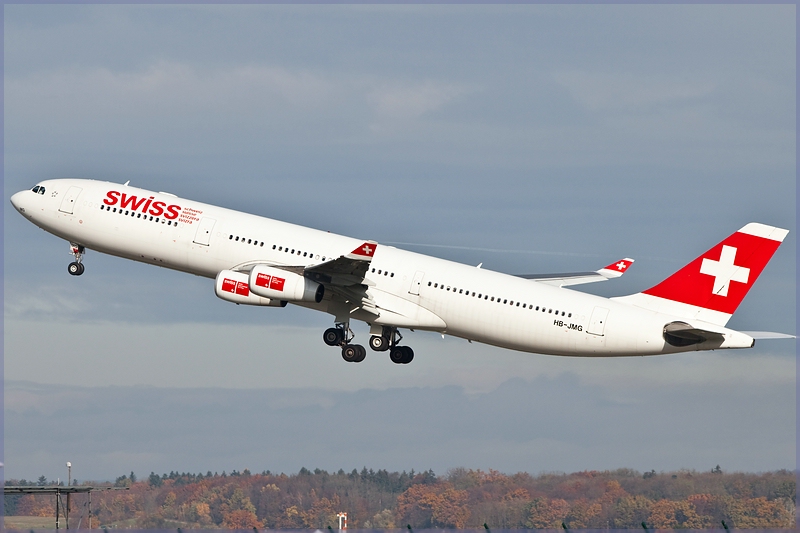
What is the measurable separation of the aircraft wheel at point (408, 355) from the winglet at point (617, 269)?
11.0m

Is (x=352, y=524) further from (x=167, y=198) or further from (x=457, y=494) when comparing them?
(x=167, y=198)

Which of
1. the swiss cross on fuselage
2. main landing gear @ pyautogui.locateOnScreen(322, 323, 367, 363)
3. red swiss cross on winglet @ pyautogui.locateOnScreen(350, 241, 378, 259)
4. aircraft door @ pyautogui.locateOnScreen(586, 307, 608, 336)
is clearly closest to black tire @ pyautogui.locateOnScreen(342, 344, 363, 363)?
main landing gear @ pyautogui.locateOnScreen(322, 323, 367, 363)

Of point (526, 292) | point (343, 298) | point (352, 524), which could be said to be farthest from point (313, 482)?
point (526, 292)

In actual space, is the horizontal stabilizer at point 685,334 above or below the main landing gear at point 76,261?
below

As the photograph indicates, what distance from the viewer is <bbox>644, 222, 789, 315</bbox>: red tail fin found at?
58.4m

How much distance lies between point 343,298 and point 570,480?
13745 mm

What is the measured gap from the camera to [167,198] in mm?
63969

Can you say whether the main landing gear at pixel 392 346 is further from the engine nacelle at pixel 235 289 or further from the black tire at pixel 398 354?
the engine nacelle at pixel 235 289

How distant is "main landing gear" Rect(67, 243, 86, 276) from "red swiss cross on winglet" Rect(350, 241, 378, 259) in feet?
56.7

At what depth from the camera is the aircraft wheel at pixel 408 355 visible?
218 ft

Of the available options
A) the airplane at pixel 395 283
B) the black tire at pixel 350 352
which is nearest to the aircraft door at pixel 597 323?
the airplane at pixel 395 283

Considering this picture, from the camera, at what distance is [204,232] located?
62281mm

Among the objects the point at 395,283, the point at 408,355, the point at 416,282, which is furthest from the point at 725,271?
the point at 408,355

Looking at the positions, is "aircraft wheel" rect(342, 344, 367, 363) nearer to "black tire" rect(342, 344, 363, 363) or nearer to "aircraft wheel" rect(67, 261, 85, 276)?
"black tire" rect(342, 344, 363, 363)
